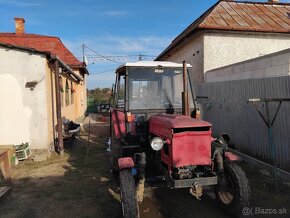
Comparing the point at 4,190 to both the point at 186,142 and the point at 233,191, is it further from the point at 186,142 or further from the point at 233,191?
the point at 233,191

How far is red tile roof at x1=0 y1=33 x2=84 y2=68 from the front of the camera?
701 inches

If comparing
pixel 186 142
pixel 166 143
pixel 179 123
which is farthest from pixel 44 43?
pixel 186 142

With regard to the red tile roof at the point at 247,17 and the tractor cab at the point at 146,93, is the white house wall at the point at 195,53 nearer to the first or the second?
the red tile roof at the point at 247,17

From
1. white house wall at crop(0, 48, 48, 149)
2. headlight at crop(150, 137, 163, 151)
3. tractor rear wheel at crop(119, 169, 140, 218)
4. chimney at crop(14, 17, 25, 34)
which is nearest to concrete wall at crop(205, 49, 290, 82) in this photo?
headlight at crop(150, 137, 163, 151)

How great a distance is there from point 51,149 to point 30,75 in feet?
8.21

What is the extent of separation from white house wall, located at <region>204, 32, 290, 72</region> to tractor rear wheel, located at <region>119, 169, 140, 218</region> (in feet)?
32.1

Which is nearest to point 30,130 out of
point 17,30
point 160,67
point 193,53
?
point 160,67

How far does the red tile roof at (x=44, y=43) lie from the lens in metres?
17.8

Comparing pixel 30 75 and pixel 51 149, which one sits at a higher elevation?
pixel 30 75

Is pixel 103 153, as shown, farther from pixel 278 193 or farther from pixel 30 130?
pixel 278 193

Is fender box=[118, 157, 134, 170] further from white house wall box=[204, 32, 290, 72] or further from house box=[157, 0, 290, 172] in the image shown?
white house wall box=[204, 32, 290, 72]

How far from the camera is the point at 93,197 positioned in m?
5.93

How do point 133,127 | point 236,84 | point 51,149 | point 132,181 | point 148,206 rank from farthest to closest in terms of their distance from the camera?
1. point 51,149
2. point 236,84
3. point 133,127
4. point 148,206
5. point 132,181

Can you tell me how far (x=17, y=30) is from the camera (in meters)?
21.0
